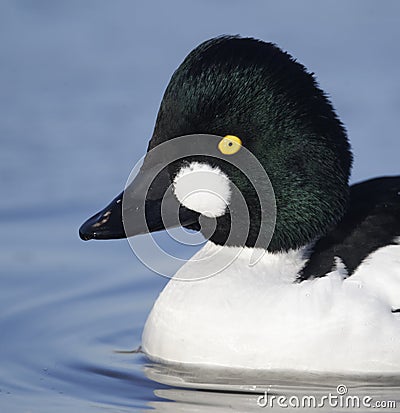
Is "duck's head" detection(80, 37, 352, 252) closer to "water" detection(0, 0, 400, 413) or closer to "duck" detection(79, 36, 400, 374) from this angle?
"duck" detection(79, 36, 400, 374)

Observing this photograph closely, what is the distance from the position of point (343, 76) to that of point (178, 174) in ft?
14.9

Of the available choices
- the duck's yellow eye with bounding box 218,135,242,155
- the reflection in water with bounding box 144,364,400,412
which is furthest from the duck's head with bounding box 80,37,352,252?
the reflection in water with bounding box 144,364,400,412

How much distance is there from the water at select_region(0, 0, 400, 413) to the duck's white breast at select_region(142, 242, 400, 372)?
0.35ft

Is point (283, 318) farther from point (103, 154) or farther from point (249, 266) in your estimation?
point (103, 154)

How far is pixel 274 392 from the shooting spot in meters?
6.46

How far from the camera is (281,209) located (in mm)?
6758

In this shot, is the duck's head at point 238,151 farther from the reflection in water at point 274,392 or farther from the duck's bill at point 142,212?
the reflection in water at point 274,392

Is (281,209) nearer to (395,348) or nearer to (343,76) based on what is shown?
(395,348)

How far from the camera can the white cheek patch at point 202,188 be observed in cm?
662

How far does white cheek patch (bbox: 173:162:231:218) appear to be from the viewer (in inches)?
261

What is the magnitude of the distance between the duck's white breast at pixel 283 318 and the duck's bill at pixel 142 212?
44 centimetres

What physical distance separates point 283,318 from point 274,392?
1.25 ft

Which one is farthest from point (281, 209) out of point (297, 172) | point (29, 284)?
point (29, 284)

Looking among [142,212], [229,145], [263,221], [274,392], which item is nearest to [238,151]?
[229,145]
